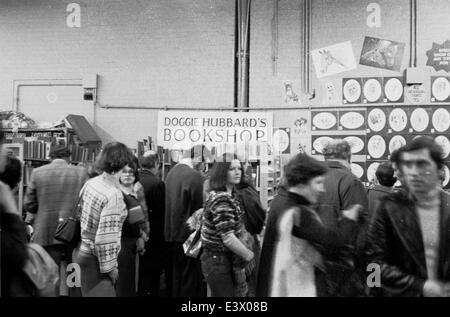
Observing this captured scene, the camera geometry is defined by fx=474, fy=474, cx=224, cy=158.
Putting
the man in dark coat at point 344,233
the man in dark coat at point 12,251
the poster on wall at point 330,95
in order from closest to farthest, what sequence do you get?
the man in dark coat at point 12,251
the man in dark coat at point 344,233
the poster on wall at point 330,95

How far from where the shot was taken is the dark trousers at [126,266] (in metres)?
3.08

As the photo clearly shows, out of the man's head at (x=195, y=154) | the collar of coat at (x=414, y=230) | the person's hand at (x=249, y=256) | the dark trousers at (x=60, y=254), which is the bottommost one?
the dark trousers at (x=60, y=254)

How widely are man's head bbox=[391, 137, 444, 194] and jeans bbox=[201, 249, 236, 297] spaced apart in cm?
116

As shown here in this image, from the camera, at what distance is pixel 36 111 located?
24.3ft

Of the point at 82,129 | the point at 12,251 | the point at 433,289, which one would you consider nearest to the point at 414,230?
the point at 433,289

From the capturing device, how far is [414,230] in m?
1.99

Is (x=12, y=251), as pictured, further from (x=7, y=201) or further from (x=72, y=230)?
(x=72, y=230)

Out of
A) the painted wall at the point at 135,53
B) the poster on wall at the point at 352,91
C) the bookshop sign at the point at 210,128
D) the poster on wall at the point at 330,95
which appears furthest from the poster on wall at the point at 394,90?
the painted wall at the point at 135,53

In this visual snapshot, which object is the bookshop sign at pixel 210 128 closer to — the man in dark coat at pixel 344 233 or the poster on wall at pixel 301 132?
the poster on wall at pixel 301 132

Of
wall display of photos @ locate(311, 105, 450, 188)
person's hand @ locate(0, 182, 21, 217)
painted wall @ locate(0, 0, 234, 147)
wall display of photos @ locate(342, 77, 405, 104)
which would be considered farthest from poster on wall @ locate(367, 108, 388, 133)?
person's hand @ locate(0, 182, 21, 217)

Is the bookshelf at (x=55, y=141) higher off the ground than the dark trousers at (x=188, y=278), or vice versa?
the bookshelf at (x=55, y=141)

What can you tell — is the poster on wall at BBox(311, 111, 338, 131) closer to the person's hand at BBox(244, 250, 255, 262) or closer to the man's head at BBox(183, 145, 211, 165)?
the man's head at BBox(183, 145, 211, 165)

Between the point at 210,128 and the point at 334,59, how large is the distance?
2.13 m
